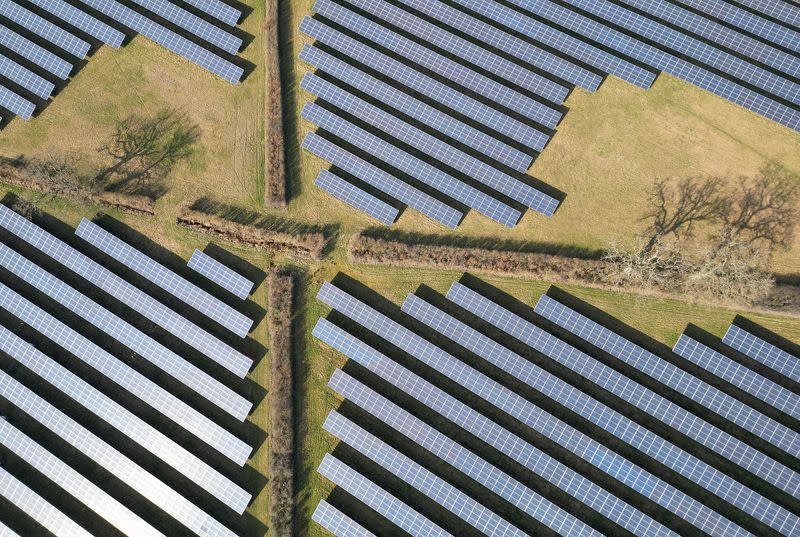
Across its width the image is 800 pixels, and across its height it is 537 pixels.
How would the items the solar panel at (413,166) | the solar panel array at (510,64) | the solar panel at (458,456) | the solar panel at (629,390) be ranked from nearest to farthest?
1. the solar panel at (629,390)
2. the solar panel at (458,456)
3. the solar panel array at (510,64)
4. the solar panel at (413,166)

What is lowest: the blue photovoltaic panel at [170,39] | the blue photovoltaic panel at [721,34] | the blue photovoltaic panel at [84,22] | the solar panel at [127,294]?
the solar panel at [127,294]

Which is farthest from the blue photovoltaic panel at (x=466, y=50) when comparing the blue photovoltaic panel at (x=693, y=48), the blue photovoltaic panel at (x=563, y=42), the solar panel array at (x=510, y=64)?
the blue photovoltaic panel at (x=693, y=48)

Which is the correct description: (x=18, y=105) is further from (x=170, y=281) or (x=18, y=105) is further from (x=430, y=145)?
(x=430, y=145)

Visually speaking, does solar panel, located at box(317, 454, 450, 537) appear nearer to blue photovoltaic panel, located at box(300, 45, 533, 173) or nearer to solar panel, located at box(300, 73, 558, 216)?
solar panel, located at box(300, 73, 558, 216)

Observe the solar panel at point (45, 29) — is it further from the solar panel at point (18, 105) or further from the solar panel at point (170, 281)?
the solar panel at point (170, 281)

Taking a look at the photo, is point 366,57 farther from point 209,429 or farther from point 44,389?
point 44,389

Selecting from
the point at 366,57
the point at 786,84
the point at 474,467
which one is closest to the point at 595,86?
the point at 786,84
